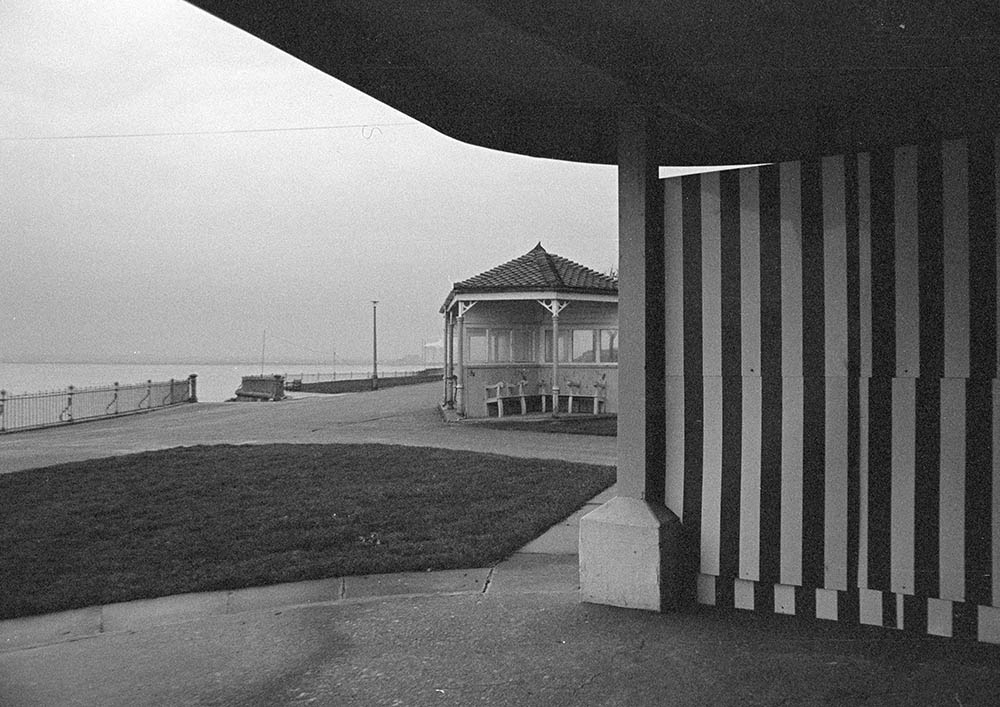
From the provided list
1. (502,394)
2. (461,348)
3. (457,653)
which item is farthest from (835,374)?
(461,348)

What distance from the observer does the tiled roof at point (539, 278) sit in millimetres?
20450

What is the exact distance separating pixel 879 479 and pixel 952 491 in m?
0.36

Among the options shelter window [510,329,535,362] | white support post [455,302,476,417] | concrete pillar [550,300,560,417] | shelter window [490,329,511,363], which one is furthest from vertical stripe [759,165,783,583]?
shelter window [510,329,535,362]

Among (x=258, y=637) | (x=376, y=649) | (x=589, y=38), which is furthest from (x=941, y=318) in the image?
(x=258, y=637)

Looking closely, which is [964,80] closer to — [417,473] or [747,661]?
[747,661]

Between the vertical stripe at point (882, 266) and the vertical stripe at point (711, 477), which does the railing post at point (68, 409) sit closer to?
the vertical stripe at point (711, 477)

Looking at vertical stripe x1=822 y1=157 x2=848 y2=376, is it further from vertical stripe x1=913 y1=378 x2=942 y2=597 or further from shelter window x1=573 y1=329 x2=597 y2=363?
shelter window x1=573 y1=329 x2=597 y2=363

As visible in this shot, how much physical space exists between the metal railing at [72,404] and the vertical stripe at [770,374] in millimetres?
21720

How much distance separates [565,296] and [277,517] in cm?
1310

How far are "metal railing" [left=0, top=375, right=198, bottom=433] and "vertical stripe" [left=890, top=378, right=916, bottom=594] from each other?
882 inches

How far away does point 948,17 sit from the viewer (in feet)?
13.4

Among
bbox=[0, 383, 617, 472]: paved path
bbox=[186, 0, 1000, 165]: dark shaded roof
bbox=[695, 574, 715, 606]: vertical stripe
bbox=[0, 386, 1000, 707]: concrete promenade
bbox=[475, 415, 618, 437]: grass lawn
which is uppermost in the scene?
bbox=[186, 0, 1000, 165]: dark shaded roof

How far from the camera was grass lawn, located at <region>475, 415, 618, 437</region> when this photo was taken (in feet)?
56.2

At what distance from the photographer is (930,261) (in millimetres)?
4531
